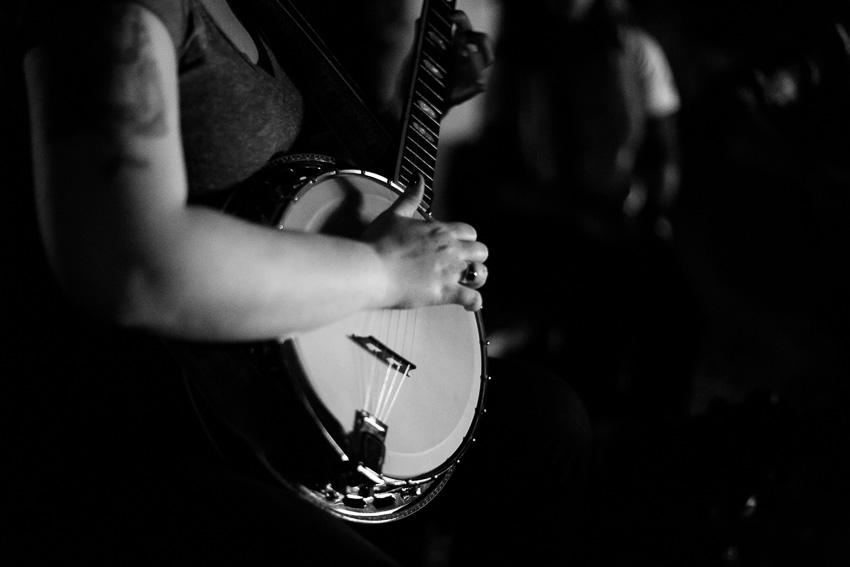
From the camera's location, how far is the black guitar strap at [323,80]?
0.95 meters

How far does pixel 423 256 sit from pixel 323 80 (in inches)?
15.5

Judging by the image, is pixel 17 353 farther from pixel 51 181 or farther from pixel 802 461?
pixel 802 461

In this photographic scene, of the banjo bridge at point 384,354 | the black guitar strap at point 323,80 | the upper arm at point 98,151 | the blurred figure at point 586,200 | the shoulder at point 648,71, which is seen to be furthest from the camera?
the shoulder at point 648,71

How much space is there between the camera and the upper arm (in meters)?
0.54

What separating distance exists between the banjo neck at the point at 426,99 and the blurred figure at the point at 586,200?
1053 mm

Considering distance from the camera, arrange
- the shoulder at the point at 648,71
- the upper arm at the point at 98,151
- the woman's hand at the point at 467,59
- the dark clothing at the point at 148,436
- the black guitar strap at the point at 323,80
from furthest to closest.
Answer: the shoulder at the point at 648,71 → the woman's hand at the point at 467,59 → the black guitar strap at the point at 323,80 → the dark clothing at the point at 148,436 → the upper arm at the point at 98,151

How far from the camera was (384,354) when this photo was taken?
0.80m

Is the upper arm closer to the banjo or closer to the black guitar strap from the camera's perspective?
the banjo

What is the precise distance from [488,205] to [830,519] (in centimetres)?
133

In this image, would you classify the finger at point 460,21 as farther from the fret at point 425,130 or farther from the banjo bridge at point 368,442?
the banjo bridge at point 368,442

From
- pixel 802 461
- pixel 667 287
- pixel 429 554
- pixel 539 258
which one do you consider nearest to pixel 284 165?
pixel 429 554

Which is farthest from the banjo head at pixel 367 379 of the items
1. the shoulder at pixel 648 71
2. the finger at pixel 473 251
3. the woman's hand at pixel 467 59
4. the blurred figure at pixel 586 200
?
the shoulder at pixel 648 71

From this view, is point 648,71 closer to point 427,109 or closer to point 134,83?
point 427,109

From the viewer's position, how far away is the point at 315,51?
0.98 meters
